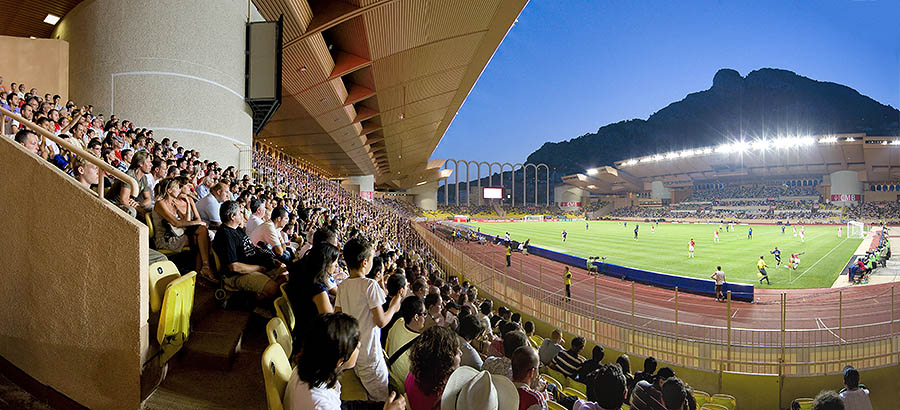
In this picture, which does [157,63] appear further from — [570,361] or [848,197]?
[848,197]

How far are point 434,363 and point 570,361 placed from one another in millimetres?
4117

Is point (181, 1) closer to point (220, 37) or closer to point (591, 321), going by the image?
point (220, 37)

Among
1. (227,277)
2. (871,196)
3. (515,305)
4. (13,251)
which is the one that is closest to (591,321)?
(515,305)

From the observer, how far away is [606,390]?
3344 mm

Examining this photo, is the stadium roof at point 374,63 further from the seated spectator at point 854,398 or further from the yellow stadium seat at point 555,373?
the seated spectator at point 854,398

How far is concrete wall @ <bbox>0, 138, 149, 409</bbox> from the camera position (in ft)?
9.34

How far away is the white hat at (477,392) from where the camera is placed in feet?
6.42

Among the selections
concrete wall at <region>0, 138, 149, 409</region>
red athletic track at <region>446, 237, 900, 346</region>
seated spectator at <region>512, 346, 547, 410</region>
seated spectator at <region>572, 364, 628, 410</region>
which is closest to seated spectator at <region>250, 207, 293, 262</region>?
concrete wall at <region>0, 138, 149, 409</region>

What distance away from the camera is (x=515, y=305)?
1188cm

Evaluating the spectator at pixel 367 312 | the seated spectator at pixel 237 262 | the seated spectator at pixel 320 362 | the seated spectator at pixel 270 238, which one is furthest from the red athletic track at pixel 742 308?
the seated spectator at pixel 320 362

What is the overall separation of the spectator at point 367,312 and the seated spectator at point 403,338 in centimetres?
25

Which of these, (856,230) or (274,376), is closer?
(274,376)

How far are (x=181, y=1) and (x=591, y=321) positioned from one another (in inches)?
505

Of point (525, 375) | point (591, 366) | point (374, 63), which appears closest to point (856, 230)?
point (374, 63)
